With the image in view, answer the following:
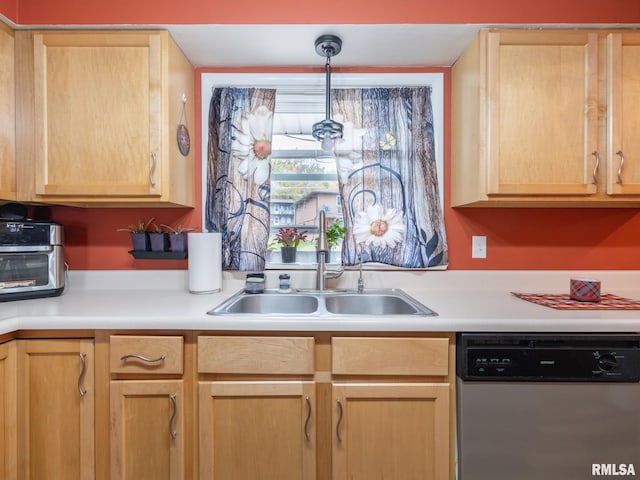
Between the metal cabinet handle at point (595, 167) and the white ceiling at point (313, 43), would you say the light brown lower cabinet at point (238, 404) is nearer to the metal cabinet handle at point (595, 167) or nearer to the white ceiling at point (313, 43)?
the metal cabinet handle at point (595, 167)

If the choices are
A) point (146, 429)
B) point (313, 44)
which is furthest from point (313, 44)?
point (146, 429)

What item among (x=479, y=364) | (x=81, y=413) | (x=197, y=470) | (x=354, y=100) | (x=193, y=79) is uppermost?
(x=193, y=79)

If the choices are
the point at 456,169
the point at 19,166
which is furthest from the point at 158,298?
the point at 456,169

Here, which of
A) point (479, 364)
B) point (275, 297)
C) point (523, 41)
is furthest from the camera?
point (275, 297)

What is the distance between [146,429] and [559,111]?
2.09 m

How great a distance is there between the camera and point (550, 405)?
1.18 m

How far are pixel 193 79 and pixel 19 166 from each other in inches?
35.8

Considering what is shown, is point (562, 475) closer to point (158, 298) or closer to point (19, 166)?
point (158, 298)

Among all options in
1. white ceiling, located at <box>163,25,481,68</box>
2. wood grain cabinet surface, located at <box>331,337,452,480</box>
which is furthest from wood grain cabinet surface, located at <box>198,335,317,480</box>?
white ceiling, located at <box>163,25,481,68</box>

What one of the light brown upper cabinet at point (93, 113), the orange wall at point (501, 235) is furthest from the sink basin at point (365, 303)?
the light brown upper cabinet at point (93, 113)

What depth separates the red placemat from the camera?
1.36 meters

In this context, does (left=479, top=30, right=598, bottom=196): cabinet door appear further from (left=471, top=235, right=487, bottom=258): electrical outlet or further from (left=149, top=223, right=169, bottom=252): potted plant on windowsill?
(left=149, top=223, right=169, bottom=252): potted plant on windowsill

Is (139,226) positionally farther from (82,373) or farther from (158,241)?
(82,373)

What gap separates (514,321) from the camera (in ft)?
3.89
